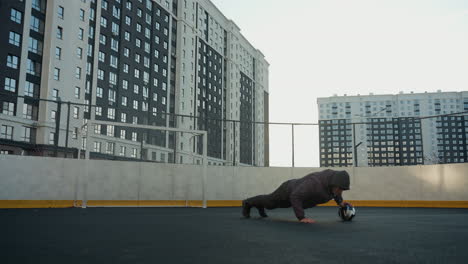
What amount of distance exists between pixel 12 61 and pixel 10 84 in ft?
7.95

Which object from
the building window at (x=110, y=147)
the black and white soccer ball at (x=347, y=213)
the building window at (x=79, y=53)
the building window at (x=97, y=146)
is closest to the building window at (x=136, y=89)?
the building window at (x=79, y=53)

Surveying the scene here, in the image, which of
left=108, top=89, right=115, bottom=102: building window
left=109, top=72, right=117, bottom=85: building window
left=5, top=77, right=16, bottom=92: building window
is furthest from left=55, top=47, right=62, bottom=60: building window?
left=108, top=89, right=115, bottom=102: building window

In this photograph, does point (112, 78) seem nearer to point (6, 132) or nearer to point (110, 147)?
point (110, 147)

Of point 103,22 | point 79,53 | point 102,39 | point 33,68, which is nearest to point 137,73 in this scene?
point 102,39

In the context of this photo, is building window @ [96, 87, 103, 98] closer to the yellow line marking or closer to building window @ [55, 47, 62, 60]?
building window @ [55, 47, 62, 60]

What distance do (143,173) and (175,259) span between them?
43.3 feet

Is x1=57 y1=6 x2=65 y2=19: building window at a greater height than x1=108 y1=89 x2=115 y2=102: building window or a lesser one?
greater

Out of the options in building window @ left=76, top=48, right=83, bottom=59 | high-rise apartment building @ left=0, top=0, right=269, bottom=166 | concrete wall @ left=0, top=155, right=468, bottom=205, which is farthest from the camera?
building window @ left=76, top=48, right=83, bottom=59

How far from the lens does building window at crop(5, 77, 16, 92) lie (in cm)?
4084

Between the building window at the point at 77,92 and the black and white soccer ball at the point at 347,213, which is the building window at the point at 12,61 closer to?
the building window at the point at 77,92

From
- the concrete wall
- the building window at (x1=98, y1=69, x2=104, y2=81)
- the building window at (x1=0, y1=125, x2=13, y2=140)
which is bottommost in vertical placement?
the concrete wall

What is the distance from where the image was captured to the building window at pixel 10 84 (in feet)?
134

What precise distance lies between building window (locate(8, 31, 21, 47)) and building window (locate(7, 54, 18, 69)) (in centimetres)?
140

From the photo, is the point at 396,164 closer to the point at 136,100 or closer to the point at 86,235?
→ the point at 86,235
